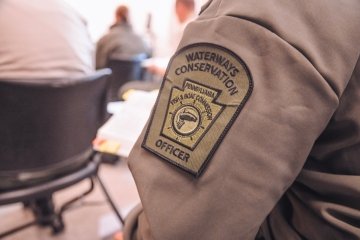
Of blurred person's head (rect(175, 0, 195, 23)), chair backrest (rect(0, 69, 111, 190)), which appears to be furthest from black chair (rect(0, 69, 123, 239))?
blurred person's head (rect(175, 0, 195, 23))

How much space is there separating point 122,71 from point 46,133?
57.4 inches

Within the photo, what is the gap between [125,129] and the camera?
0.95 m

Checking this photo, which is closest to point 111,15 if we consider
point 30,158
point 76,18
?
point 76,18

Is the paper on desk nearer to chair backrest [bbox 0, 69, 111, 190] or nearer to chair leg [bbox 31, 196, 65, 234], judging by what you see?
chair backrest [bbox 0, 69, 111, 190]

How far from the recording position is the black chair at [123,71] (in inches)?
88.8

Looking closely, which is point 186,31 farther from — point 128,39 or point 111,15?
point 111,15

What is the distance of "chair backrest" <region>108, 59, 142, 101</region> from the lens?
226 cm

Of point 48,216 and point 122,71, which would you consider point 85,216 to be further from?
point 122,71

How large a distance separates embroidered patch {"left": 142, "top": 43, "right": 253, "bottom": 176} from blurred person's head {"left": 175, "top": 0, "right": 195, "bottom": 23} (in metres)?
2.52

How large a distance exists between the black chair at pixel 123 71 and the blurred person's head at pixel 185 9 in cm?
70

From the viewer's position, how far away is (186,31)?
0.38 meters

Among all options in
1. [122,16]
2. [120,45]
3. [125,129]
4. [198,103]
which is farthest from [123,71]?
[198,103]

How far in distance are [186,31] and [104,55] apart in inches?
95.1

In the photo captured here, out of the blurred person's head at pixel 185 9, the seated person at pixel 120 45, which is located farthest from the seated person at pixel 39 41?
the blurred person's head at pixel 185 9
